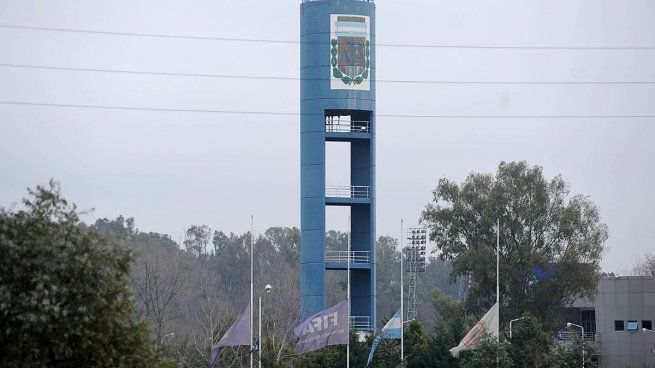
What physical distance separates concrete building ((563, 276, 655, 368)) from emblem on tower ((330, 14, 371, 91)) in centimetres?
3229

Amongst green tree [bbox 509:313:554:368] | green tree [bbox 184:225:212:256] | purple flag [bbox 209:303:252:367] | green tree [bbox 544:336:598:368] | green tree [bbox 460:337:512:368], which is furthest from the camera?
green tree [bbox 184:225:212:256]

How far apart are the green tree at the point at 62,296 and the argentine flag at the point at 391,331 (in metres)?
33.4

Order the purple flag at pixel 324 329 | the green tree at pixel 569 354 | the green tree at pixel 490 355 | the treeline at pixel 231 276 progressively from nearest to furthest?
the purple flag at pixel 324 329, the green tree at pixel 490 355, the green tree at pixel 569 354, the treeline at pixel 231 276

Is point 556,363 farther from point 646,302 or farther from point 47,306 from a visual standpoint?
point 47,306

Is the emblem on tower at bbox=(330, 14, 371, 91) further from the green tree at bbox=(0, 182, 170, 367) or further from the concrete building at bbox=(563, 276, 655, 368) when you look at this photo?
the green tree at bbox=(0, 182, 170, 367)

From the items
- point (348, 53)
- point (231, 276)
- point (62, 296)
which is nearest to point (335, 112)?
point (348, 53)

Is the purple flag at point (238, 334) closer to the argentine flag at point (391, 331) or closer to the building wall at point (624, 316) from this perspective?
the argentine flag at point (391, 331)

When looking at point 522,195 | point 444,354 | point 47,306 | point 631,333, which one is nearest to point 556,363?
point 444,354

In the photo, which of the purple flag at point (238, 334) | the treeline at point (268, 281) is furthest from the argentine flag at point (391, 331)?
the purple flag at point (238, 334)

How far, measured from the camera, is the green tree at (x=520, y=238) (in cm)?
9025

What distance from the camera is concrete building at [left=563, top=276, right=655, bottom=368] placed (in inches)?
3873

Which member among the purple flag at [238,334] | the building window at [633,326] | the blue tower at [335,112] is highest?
the blue tower at [335,112]

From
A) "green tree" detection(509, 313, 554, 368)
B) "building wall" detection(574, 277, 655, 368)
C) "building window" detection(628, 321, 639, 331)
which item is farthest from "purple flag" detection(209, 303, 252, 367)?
"building window" detection(628, 321, 639, 331)

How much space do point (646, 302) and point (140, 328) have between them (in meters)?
75.1
